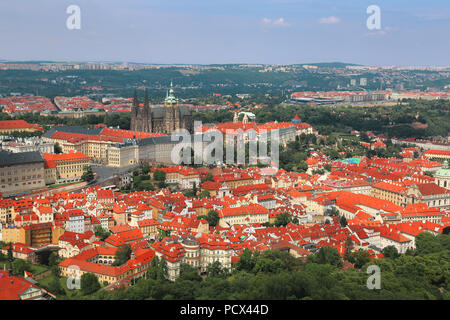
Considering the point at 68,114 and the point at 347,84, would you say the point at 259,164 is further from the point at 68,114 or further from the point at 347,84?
the point at 347,84

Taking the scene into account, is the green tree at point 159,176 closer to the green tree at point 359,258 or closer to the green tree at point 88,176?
the green tree at point 88,176

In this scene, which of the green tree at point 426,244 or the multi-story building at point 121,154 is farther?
the multi-story building at point 121,154

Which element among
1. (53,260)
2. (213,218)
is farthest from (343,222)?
(53,260)

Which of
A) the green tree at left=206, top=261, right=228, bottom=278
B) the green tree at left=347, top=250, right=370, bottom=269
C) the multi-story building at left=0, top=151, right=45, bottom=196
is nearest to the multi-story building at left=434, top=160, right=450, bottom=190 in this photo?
the green tree at left=347, top=250, right=370, bottom=269

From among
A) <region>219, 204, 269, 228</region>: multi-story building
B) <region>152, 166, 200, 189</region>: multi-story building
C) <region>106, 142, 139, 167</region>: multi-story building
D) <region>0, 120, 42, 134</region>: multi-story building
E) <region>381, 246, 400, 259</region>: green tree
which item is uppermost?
<region>0, 120, 42, 134</region>: multi-story building

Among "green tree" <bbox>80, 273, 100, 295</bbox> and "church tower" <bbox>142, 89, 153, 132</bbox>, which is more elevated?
"church tower" <bbox>142, 89, 153, 132</bbox>

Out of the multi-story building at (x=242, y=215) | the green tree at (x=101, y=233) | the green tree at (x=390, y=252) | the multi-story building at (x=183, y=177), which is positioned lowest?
the green tree at (x=390, y=252)

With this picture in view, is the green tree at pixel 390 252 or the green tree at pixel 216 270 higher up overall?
the green tree at pixel 216 270

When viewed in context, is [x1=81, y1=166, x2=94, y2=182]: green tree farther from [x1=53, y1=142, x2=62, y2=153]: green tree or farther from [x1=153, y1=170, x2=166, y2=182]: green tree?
[x1=53, y1=142, x2=62, y2=153]: green tree

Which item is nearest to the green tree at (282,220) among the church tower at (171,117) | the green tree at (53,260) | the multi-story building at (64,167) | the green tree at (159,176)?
the green tree at (159,176)

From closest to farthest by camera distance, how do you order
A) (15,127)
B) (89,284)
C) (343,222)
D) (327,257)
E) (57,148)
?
(89,284) < (327,257) < (343,222) < (57,148) < (15,127)

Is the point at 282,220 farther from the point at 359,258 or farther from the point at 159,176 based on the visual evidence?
the point at 159,176
